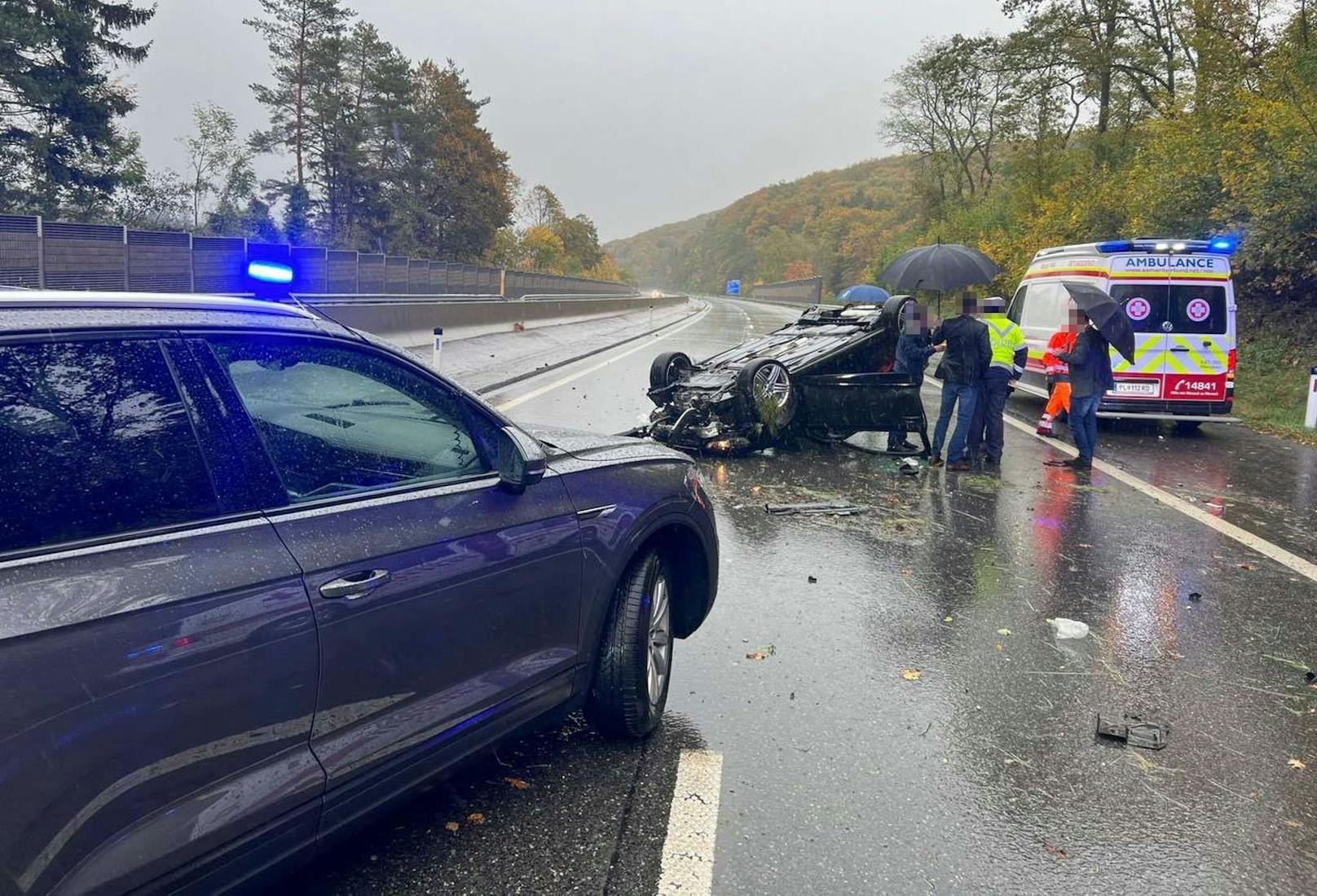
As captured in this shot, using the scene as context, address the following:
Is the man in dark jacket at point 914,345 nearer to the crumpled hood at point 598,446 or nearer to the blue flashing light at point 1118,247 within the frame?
the blue flashing light at point 1118,247

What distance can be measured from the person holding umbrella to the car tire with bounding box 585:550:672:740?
7.09 metres

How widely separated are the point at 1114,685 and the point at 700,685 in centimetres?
192

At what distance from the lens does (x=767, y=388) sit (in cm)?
941

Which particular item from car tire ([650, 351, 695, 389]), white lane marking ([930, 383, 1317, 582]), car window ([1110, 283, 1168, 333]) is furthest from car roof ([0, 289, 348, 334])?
car window ([1110, 283, 1168, 333])

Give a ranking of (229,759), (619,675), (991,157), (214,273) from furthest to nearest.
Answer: (991,157) → (214,273) → (619,675) → (229,759)

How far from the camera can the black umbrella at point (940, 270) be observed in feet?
32.0

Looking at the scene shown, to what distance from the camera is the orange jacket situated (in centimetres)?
1138

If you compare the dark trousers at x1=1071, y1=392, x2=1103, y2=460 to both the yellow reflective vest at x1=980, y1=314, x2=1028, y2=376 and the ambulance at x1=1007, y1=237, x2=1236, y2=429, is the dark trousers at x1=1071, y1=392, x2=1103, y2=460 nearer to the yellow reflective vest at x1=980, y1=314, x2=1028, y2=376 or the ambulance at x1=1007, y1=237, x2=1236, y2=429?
the yellow reflective vest at x1=980, y1=314, x2=1028, y2=376

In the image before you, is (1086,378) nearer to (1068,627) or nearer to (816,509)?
(816,509)

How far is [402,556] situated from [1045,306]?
41.3 ft

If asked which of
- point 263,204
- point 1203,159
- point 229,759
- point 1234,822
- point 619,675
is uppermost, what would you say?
point 263,204

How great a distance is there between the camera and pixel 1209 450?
1110 centimetres

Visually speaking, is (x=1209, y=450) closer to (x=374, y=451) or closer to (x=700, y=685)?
(x=700, y=685)

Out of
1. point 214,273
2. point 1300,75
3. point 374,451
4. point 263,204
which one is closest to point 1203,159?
point 1300,75
